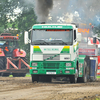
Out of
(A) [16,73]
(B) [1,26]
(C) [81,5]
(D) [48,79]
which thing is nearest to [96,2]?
(C) [81,5]

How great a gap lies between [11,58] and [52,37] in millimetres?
10120

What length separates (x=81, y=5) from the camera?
1959 inches

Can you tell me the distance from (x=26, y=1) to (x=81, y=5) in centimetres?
941

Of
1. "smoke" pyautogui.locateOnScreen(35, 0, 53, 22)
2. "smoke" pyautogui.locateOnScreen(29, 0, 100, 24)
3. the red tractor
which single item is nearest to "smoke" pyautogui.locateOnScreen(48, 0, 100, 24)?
"smoke" pyautogui.locateOnScreen(29, 0, 100, 24)

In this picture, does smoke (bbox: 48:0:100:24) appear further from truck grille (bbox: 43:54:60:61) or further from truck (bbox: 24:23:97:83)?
truck grille (bbox: 43:54:60:61)

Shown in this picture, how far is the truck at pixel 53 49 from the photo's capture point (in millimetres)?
18531

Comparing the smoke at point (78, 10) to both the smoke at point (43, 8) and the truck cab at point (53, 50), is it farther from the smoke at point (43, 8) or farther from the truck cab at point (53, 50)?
the truck cab at point (53, 50)

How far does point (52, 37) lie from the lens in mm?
18672

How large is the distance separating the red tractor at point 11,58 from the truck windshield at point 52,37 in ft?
30.0

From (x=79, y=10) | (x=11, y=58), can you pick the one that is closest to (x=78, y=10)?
(x=79, y=10)

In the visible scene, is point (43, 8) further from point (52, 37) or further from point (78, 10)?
point (78, 10)

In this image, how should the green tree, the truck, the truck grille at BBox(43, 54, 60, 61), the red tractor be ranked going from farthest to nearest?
the green tree < the red tractor < the truck grille at BBox(43, 54, 60, 61) < the truck

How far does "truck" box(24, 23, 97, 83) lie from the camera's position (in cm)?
1853

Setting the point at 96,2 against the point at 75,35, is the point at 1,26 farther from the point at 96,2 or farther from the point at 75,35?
the point at 75,35
